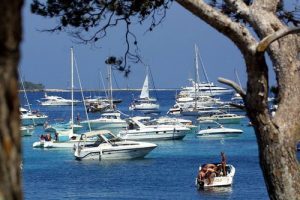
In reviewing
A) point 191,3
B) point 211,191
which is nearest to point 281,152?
point 191,3

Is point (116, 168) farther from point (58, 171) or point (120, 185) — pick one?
point (120, 185)

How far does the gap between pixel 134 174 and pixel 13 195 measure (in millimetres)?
34356

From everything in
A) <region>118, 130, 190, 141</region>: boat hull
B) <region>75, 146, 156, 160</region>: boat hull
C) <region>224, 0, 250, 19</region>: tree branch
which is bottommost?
<region>75, 146, 156, 160</region>: boat hull

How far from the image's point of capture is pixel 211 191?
29.2m

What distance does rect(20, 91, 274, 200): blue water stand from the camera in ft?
95.1

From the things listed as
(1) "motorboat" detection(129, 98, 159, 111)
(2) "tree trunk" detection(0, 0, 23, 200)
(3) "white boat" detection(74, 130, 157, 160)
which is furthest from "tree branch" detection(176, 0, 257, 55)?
(1) "motorboat" detection(129, 98, 159, 111)

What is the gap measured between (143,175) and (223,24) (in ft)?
99.0

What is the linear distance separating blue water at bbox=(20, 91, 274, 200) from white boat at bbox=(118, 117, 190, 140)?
Answer: 2.30m

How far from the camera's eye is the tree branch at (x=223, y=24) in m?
5.78

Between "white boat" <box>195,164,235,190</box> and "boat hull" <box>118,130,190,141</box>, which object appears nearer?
"white boat" <box>195,164,235,190</box>

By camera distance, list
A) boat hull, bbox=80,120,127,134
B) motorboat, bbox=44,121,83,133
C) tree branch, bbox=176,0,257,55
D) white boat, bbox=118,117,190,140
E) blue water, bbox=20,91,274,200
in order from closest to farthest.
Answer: tree branch, bbox=176,0,257,55 < blue water, bbox=20,91,274,200 < white boat, bbox=118,117,190,140 < motorboat, bbox=44,121,83,133 < boat hull, bbox=80,120,127,134

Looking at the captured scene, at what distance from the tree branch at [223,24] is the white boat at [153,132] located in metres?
48.8

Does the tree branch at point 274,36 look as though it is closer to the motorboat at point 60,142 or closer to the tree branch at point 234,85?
the tree branch at point 234,85

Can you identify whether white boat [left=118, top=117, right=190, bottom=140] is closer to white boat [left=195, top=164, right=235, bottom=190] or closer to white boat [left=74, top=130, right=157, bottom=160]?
white boat [left=74, top=130, right=157, bottom=160]
